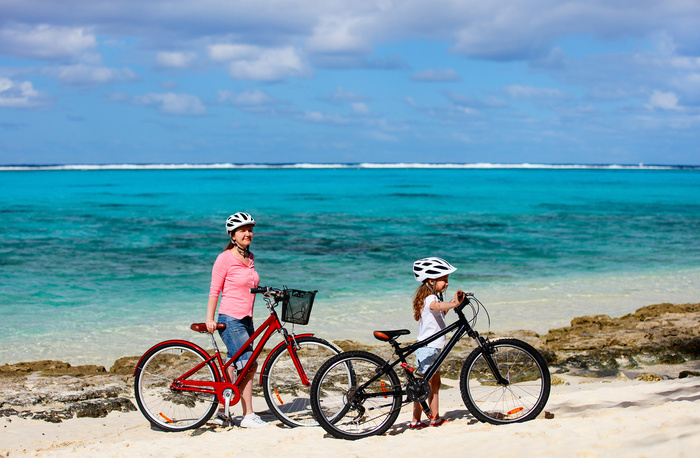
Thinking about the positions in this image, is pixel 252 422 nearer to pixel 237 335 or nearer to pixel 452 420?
pixel 237 335

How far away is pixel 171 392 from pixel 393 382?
215cm

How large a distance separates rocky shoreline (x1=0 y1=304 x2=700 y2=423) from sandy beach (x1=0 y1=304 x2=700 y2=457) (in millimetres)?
17

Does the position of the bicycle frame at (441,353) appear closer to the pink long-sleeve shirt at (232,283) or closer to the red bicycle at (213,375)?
the red bicycle at (213,375)

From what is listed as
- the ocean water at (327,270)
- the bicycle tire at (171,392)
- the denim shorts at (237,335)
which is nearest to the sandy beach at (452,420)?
the bicycle tire at (171,392)

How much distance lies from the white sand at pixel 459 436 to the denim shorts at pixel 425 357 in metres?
0.50

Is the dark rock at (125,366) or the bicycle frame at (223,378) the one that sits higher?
the bicycle frame at (223,378)

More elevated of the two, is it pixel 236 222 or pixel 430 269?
pixel 236 222

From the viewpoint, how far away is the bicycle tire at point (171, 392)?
544 cm

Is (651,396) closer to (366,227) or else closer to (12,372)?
(12,372)

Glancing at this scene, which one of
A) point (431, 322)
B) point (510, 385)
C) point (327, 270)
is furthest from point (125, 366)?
point (327, 270)

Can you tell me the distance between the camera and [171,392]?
228 inches

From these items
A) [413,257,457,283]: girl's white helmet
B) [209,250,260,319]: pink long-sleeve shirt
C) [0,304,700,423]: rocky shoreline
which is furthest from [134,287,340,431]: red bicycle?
[413,257,457,283]: girl's white helmet

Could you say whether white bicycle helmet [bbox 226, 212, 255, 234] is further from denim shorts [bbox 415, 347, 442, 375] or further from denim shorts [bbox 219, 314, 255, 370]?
denim shorts [bbox 415, 347, 442, 375]

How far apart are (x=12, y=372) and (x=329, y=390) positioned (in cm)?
465
